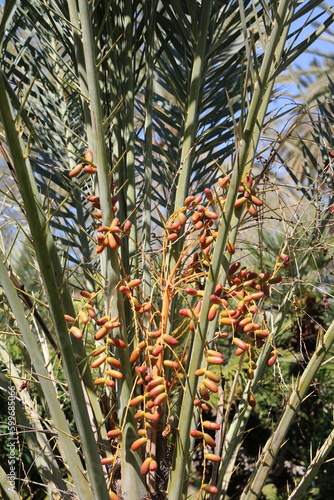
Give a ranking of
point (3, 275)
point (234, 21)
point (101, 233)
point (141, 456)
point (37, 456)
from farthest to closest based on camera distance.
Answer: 1. point (234, 21)
2. point (37, 456)
3. point (141, 456)
4. point (101, 233)
5. point (3, 275)

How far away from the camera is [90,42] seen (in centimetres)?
115

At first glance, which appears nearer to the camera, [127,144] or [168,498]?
[168,498]

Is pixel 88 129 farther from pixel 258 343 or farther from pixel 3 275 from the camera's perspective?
pixel 258 343

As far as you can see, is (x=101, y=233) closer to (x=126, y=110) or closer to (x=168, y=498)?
(x=126, y=110)

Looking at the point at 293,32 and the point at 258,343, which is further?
the point at 293,32

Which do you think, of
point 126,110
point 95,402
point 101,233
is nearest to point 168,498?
point 95,402

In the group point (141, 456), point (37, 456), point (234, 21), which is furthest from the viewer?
point (234, 21)

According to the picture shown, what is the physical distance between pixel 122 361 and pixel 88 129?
1.70ft

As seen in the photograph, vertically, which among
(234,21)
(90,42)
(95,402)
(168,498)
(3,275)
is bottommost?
(168,498)

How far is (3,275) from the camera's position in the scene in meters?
1.03

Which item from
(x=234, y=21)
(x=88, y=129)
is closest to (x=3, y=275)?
(x=88, y=129)

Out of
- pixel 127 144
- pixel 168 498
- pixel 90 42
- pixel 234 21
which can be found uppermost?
pixel 234 21

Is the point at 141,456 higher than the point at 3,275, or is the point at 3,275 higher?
the point at 3,275

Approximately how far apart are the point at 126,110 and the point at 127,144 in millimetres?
91
